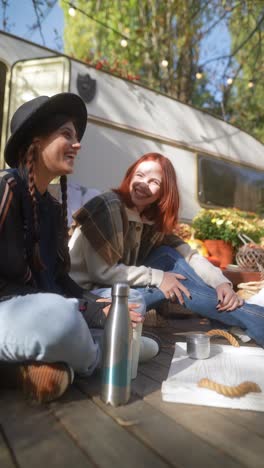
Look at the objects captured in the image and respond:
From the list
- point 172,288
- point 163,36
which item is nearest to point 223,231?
point 172,288

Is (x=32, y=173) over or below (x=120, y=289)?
over

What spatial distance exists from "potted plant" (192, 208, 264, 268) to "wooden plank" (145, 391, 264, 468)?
10.1 feet

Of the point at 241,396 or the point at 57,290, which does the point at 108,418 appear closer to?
the point at 241,396

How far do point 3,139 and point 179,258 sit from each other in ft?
8.23

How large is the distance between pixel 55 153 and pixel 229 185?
4.84 metres

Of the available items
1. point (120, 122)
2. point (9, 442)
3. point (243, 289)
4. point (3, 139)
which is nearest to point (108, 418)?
point (9, 442)

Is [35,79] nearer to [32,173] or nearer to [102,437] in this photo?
[32,173]

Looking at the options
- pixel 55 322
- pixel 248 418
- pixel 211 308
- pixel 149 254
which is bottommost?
pixel 248 418

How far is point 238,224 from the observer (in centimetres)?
462

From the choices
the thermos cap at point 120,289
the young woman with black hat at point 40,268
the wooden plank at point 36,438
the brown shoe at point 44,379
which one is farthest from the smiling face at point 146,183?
the wooden plank at point 36,438

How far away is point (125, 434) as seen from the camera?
121 cm

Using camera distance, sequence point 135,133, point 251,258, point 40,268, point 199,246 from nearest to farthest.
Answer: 1. point 40,268
2. point 251,258
3. point 199,246
4. point 135,133

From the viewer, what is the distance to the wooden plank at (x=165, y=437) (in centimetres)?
108

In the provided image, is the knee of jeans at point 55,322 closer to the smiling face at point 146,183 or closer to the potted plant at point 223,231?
the smiling face at point 146,183
